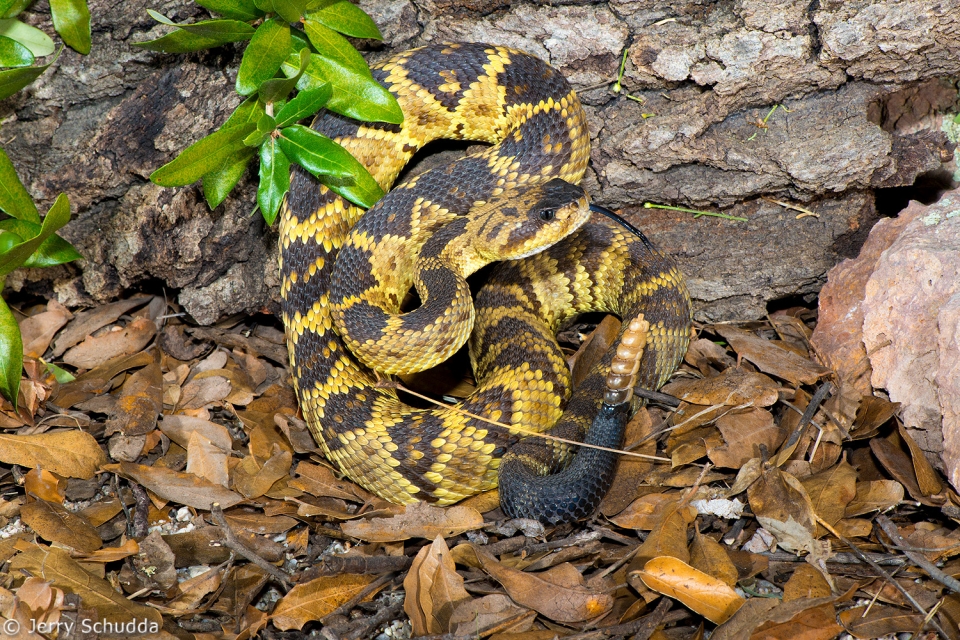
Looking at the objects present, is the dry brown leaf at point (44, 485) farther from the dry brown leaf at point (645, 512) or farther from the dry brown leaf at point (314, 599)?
the dry brown leaf at point (645, 512)

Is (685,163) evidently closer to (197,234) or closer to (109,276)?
(197,234)

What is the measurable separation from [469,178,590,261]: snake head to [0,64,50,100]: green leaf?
2339 millimetres

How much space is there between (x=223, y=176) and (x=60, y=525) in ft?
6.02

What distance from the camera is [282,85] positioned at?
11.5ft

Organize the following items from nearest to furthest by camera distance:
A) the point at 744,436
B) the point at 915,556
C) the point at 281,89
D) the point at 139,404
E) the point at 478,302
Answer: the point at 915,556, the point at 281,89, the point at 744,436, the point at 139,404, the point at 478,302

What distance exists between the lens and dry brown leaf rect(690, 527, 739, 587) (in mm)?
3090

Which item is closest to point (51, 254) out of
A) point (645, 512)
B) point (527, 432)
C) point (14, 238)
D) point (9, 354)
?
point (14, 238)

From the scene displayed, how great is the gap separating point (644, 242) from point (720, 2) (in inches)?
52.6

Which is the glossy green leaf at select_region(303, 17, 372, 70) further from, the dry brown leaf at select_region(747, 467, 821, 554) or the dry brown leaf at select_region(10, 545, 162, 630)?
the dry brown leaf at select_region(747, 467, 821, 554)

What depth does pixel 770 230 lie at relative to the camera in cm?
445

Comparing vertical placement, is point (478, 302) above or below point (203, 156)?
below

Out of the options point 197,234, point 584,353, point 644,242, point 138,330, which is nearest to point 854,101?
point 644,242

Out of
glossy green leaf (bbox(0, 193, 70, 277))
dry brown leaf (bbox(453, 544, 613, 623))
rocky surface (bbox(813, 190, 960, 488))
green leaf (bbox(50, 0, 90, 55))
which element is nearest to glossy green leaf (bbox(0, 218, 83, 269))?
glossy green leaf (bbox(0, 193, 70, 277))

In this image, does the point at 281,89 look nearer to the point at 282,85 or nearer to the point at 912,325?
the point at 282,85
